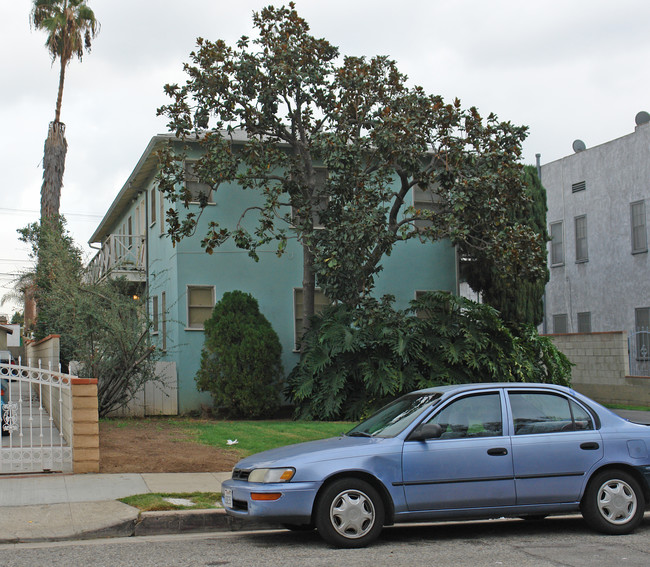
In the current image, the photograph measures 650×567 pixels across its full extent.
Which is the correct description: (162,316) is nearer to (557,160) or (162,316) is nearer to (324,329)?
(324,329)

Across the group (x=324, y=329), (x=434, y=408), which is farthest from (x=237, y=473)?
(x=324, y=329)

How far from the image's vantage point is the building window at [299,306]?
20.8m

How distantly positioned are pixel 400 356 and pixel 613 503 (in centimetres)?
1012

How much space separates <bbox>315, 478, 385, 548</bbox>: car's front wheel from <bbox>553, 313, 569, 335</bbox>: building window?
2272 centimetres

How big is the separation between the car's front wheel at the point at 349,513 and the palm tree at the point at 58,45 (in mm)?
22182

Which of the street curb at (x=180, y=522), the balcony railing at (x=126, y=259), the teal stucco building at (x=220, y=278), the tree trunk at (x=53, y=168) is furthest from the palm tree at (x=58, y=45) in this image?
the street curb at (x=180, y=522)

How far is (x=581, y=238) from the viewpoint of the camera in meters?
27.8

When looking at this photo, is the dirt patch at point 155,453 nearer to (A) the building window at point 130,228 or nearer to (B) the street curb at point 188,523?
(B) the street curb at point 188,523

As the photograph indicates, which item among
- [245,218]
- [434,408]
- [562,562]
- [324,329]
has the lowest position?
[562,562]

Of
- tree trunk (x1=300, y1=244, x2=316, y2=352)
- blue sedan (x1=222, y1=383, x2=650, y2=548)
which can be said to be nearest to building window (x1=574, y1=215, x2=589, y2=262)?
tree trunk (x1=300, y1=244, x2=316, y2=352)

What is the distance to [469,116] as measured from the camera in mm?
17625

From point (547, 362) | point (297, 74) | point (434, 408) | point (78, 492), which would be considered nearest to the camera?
point (434, 408)

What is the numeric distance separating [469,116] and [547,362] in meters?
5.76

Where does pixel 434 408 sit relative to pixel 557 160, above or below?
below
